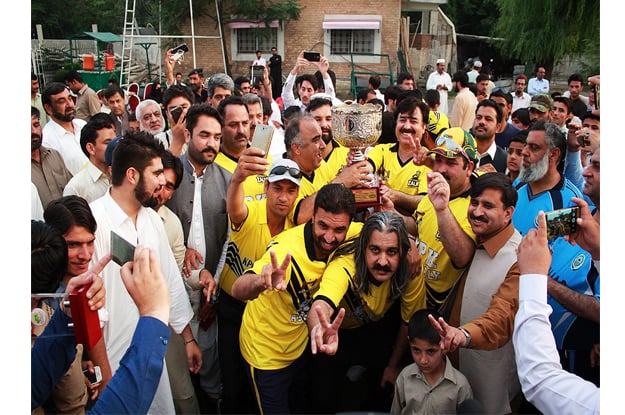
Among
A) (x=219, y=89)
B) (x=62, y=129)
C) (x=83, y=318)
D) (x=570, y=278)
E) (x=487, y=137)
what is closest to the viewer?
(x=83, y=318)

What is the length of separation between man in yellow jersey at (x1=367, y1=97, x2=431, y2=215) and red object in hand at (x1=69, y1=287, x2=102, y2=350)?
255 cm

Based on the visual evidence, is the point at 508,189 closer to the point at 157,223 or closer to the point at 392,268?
the point at 392,268

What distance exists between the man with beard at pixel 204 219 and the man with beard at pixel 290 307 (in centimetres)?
55

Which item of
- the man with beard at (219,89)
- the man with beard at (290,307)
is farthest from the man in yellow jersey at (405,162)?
the man with beard at (219,89)

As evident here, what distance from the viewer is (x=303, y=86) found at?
836 cm

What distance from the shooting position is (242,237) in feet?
12.4

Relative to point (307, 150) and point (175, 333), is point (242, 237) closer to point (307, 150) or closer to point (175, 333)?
point (175, 333)

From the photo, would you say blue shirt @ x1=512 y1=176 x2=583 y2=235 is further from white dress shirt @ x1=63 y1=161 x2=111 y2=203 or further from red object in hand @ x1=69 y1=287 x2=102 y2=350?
white dress shirt @ x1=63 y1=161 x2=111 y2=203

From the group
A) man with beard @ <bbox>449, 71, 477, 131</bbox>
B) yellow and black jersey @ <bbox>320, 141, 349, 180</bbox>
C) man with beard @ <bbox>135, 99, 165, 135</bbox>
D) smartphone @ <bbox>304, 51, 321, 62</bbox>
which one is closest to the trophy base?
yellow and black jersey @ <bbox>320, 141, 349, 180</bbox>

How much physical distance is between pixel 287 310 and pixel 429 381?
2.94ft

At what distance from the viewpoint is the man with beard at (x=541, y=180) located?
13.4 feet

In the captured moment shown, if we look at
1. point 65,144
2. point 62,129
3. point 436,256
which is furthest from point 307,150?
point 62,129

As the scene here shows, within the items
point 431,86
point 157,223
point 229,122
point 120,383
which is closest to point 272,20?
point 431,86

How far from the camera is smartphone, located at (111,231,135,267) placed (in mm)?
2162
